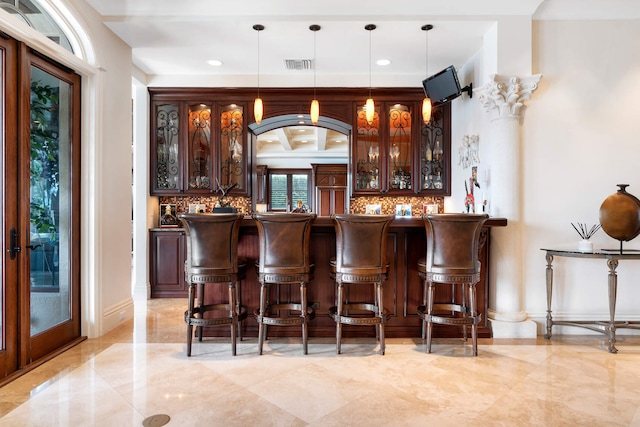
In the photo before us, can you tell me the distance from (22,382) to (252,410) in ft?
5.43

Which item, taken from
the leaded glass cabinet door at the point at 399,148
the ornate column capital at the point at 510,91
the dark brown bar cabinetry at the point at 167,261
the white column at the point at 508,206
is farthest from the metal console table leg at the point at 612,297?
the dark brown bar cabinetry at the point at 167,261

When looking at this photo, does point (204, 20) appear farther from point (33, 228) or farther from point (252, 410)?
point (252, 410)

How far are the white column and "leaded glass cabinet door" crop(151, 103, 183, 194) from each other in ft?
13.2

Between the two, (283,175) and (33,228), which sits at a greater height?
(283,175)

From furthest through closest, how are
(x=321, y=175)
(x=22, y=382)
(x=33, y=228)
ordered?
1. (x=321, y=175)
2. (x=33, y=228)
3. (x=22, y=382)

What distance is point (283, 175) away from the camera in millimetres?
11320

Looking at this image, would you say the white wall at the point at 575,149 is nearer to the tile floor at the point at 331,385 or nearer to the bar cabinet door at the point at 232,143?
the tile floor at the point at 331,385

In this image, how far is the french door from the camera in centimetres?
264

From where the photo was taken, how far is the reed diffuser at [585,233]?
3.32m

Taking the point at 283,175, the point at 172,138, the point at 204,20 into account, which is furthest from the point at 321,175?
the point at 204,20

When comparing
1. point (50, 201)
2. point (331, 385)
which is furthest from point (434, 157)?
point (50, 201)

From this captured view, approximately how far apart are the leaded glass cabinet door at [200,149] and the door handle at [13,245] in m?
2.72

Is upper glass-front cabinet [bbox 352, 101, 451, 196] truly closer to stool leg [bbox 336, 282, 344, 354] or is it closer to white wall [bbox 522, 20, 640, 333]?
white wall [bbox 522, 20, 640, 333]

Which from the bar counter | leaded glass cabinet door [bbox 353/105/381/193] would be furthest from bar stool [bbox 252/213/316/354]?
leaded glass cabinet door [bbox 353/105/381/193]
